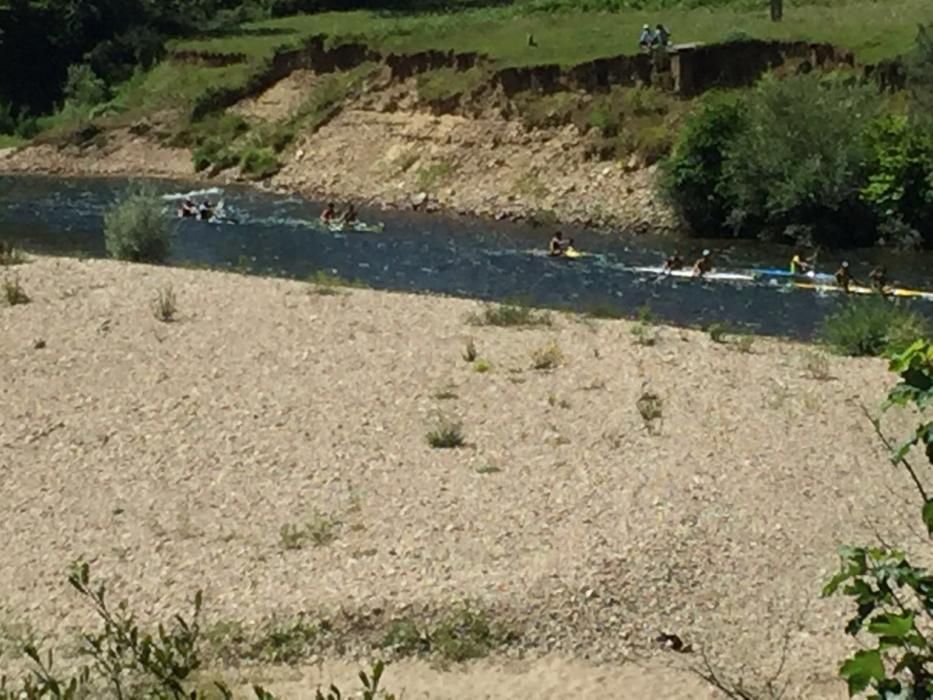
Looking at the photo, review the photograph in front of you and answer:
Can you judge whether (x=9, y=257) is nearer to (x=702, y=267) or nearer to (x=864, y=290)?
(x=702, y=267)

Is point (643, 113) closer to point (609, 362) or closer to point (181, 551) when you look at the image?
point (609, 362)

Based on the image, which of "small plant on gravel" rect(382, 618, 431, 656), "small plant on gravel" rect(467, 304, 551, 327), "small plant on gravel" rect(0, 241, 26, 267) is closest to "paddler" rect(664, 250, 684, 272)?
"small plant on gravel" rect(467, 304, 551, 327)

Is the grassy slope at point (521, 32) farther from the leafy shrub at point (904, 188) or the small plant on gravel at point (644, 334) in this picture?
the small plant on gravel at point (644, 334)

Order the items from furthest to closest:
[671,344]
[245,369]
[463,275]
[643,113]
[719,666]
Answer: [643,113] → [463,275] → [671,344] → [245,369] → [719,666]

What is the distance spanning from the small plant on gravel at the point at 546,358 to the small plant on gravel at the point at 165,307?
6637 millimetres

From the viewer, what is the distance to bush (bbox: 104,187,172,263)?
3594 cm

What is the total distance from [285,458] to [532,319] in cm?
937

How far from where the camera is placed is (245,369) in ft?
78.3

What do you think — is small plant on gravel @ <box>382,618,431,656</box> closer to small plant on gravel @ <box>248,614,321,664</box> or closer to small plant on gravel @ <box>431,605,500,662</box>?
small plant on gravel @ <box>431,605,500,662</box>

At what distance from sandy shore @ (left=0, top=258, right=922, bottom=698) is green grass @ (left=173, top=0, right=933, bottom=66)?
1093 inches

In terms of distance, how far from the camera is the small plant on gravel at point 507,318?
91.5 ft

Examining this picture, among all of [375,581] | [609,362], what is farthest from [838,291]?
[375,581]

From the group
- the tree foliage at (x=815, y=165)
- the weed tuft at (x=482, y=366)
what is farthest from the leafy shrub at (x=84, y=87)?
the weed tuft at (x=482, y=366)

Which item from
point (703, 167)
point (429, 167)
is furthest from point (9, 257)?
point (429, 167)
